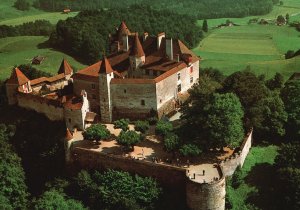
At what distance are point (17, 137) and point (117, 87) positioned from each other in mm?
14488

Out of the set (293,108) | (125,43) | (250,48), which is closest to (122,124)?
(125,43)

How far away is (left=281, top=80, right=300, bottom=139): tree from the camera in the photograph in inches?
2253

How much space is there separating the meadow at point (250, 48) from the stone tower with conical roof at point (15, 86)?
38217 millimetres

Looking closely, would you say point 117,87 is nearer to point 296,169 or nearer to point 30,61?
point 296,169

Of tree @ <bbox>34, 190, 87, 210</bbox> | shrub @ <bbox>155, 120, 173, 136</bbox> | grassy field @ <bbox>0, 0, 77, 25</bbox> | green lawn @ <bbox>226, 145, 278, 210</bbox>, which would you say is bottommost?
tree @ <bbox>34, 190, 87, 210</bbox>

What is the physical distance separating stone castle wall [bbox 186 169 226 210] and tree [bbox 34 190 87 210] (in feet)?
38.2

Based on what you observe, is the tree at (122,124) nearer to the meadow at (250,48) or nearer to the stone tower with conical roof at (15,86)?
the stone tower with conical roof at (15,86)

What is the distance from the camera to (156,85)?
196 ft

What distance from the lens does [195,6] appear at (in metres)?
163

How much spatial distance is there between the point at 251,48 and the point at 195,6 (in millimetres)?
55670

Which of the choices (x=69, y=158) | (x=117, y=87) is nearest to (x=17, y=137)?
(x=69, y=158)

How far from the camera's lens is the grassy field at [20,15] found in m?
144

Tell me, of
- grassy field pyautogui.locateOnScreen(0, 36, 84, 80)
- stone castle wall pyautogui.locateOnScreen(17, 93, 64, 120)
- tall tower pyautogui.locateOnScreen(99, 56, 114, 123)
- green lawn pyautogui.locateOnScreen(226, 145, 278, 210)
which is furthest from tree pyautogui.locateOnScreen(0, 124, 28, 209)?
grassy field pyautogui.locateOnScreen(0, 36, 84, 80)

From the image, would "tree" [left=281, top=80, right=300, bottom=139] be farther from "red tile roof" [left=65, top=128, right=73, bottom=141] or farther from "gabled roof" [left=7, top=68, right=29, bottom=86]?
"gabled roof" [left=7, top=68, right=29, bottom=86]
